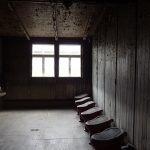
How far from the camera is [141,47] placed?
3.64 m

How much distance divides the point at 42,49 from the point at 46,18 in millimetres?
2726

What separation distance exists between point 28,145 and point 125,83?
231 cm

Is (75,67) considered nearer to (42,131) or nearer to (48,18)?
(48,18)

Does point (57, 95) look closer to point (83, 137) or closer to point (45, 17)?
point (45, 17)

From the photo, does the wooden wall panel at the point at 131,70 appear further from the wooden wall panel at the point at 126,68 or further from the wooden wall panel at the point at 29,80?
the wooden wall panel at the point at 29,80

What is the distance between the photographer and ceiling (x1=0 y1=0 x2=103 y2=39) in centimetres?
599

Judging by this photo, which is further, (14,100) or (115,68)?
(14,100)

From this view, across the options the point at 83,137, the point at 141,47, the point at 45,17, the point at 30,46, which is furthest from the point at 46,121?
the point at 141,47

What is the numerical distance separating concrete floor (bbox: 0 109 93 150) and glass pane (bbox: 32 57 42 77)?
69.2 inches

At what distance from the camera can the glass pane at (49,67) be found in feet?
31.4

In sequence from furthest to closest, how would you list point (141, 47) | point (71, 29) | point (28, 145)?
point (71, 29) → point (28, 145) → point (141, 47)

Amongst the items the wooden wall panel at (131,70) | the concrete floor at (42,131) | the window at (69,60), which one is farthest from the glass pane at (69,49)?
the wooden wall panel at (131,70)

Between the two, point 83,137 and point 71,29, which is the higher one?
point 71,29

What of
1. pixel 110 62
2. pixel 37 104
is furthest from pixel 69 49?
pixel 110 62
